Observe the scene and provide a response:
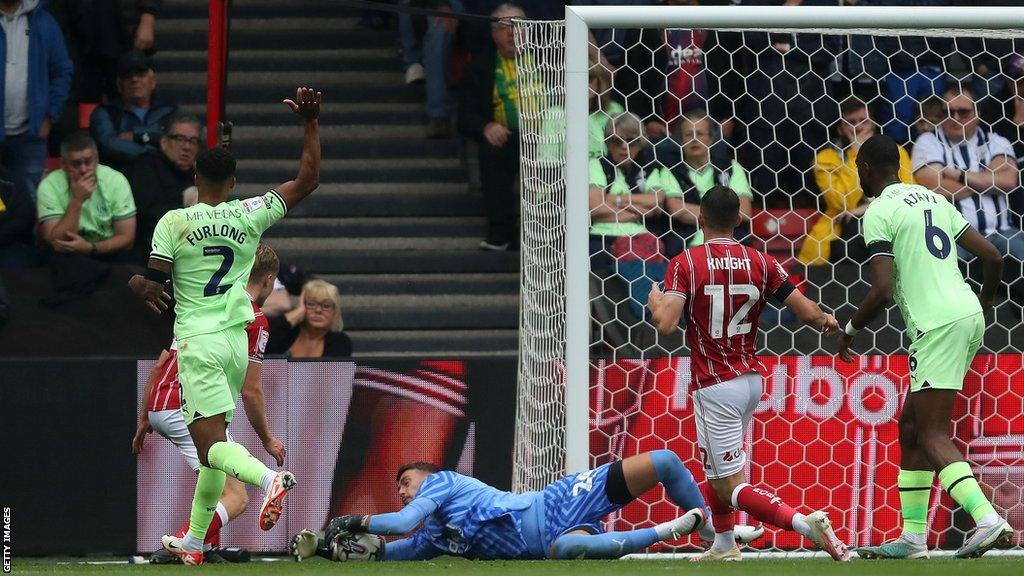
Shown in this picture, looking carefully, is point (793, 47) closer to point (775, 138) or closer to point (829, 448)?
point (775, 138)

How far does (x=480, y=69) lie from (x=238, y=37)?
3.02 meters

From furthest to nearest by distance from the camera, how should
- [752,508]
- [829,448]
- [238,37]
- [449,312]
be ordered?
[238,37]
[449,312]
[829,448]
[752,508]

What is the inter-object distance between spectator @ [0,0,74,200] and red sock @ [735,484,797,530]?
5.95 metres

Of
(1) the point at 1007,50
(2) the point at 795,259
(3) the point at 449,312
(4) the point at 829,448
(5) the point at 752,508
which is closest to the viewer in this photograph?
(5) the point at 752,508

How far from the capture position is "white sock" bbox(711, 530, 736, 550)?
716 centimetres

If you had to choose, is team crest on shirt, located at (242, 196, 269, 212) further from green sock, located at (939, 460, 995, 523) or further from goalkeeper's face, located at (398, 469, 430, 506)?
green sock, located at (939, 460, 995, 523)

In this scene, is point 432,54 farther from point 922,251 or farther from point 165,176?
point 922,251

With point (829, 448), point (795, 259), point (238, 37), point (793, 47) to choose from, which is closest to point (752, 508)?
point (829, 448)

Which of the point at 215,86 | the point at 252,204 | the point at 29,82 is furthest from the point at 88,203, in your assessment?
the point at 252,204

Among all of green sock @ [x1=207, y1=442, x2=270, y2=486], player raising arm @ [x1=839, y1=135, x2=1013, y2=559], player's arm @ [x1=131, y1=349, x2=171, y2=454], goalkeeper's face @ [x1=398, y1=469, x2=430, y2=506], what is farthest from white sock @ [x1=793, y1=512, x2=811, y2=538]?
player's arm @ [x1=131, y1=349, x2=171, y2=454]

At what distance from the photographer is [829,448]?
27.5 ft

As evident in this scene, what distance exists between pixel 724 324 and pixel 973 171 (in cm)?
271

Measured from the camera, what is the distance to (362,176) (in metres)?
12.2

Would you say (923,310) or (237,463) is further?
(923,310)
